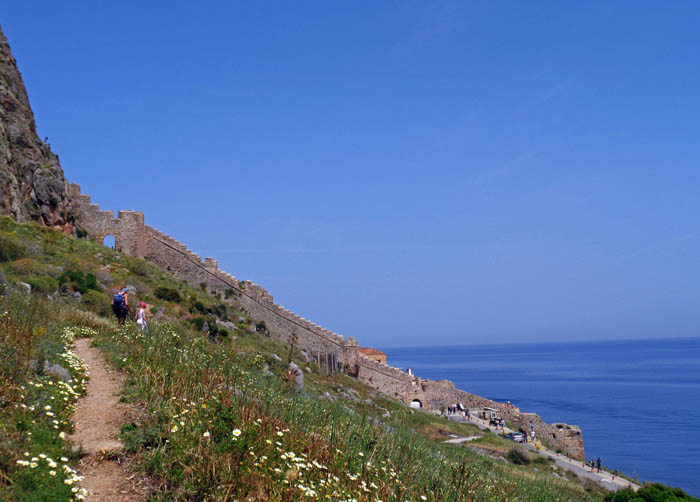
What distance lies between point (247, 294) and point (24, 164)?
15177 mm

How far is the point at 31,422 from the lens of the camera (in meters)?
5.74

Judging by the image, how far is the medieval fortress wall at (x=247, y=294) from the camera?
3672 centimetres

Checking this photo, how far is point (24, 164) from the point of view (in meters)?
31.5

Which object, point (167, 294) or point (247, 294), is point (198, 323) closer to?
point (167, 294)

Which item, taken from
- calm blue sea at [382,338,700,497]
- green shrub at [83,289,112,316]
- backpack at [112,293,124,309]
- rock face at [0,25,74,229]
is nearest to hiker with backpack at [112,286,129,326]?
backpack at [112,293,124,309]

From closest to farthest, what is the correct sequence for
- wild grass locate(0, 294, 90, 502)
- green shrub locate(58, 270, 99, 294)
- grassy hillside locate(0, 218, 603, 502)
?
wild grass locate(0, 294, 90, 502)
grassy hillside locate(0, 218, 603, 502)
green shrub locate(58, 270, 99, 294)

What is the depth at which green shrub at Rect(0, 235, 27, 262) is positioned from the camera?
19.9 meters

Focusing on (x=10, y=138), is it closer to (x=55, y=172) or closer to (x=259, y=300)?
(x=55, y=172)

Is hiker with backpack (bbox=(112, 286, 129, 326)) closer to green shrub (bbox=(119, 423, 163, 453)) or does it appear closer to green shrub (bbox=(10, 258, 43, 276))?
green shrub (bbox=(10, 258, 43, 276))

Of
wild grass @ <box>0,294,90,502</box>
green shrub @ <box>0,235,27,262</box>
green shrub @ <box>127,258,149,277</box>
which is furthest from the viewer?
green shrub @ <box>127,258,149,277</box>

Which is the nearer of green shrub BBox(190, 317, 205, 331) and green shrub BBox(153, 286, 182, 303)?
green shrub BBox(190, 317, 205, 331)

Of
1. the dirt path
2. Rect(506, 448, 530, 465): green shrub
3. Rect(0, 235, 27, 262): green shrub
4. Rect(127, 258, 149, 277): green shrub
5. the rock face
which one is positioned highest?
the rock face

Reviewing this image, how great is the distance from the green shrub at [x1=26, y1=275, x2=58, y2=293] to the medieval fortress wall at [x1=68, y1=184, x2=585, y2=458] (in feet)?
61.2

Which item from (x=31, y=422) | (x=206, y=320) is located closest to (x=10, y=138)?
(x=206, y=320)
